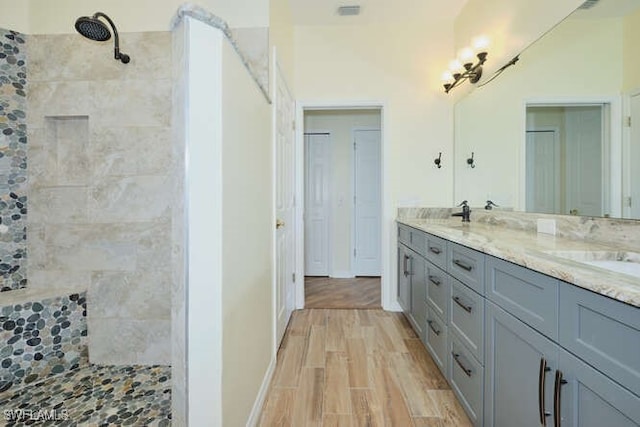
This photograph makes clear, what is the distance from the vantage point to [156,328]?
5.96ft

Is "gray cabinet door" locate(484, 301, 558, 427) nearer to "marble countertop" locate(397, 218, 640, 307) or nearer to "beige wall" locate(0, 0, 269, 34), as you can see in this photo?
"marble countertop" locate(397, 218, 640, 307)

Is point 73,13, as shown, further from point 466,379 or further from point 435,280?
point 466,379

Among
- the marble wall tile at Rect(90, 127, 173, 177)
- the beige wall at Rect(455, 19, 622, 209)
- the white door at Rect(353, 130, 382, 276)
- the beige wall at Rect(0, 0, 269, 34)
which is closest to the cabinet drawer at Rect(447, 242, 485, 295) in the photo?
the beige wall at Rect(455, 19, 622, 209)

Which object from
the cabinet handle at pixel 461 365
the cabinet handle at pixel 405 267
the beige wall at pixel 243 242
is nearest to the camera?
the beige wall at pixel 243 242

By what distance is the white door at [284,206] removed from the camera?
6.55 feet

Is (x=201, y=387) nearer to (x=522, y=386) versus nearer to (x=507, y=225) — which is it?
(x=522, y=386)

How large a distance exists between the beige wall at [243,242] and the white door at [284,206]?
1.00 feet

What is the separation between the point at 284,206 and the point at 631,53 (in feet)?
6.70

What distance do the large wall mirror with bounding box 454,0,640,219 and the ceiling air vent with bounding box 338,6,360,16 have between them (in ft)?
4.49

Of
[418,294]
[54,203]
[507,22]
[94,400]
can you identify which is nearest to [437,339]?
[418,294]

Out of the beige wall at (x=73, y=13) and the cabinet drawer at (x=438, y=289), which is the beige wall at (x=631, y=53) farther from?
the beige wall at (x=73, y=13)

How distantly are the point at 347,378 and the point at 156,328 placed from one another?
1263 mm

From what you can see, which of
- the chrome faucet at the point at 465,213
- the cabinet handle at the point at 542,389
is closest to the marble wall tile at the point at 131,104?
the cabinet handle at the point at 542,389

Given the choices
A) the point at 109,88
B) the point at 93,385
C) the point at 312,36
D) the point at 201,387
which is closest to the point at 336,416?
the point at 201,387
